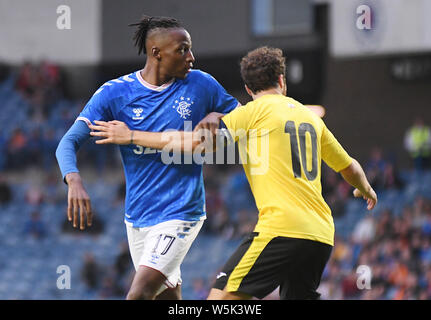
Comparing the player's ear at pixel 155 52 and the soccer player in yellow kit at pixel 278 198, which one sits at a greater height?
the player's ear at pixel 155 52

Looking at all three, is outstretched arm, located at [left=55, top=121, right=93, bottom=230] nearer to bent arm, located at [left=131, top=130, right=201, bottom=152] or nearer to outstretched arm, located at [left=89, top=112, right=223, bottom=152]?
outstretched arm, located at [left=89, top=112, right=223, bottom=152]

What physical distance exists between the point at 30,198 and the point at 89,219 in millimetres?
13643

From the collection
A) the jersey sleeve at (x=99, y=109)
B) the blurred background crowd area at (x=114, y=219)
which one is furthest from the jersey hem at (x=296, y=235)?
the blurred background crowd area at (x=114, y=219)

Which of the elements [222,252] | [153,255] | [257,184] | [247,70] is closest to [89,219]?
[153,255]

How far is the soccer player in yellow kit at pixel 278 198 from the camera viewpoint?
14.6ft

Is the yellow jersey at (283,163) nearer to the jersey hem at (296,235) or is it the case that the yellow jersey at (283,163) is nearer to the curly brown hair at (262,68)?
the jersey hem at (296,235)

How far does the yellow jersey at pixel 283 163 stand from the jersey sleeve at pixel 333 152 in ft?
0.35

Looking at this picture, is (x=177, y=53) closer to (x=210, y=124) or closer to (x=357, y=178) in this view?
(x=210, y=124)

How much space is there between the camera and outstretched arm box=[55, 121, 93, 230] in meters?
4.62

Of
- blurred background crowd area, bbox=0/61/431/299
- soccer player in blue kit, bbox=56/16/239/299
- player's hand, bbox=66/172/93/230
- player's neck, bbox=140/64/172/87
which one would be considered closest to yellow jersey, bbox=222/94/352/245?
soccer player in blue kit, bbox=56/16/239/299

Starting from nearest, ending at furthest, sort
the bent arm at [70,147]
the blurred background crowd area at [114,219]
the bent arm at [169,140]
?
the bent arm at [169,140], the bent arm at [70,147], the blurred background crowd area at [114,219]

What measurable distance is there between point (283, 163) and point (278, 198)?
213 millimetres

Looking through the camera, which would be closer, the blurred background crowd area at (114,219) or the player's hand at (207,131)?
the player's hand at (207,131)

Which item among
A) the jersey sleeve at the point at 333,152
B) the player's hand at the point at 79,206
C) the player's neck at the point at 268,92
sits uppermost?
the player's neck at the point at 268,92
